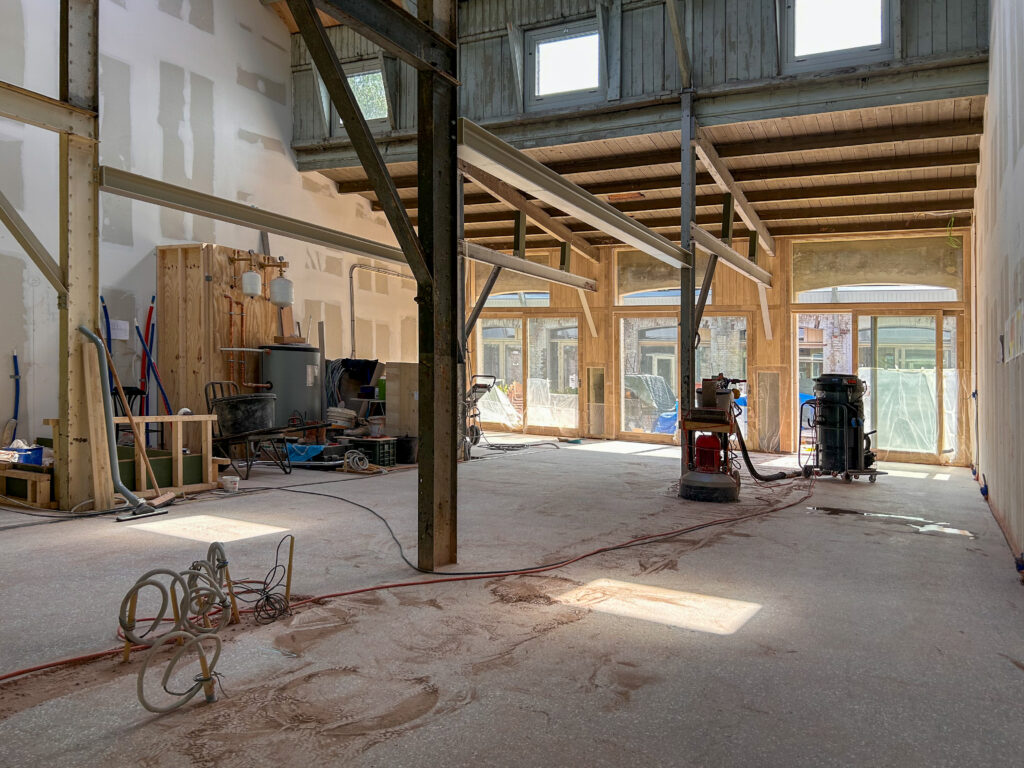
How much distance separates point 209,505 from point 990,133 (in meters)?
8.23

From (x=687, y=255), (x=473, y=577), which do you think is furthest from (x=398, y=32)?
(x=687, y=255)

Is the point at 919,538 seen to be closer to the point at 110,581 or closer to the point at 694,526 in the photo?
the point at 694,526

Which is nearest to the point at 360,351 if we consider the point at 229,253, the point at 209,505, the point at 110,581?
the point at 229,253

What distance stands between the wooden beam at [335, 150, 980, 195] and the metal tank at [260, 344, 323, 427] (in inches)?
101

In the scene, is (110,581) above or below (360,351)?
below

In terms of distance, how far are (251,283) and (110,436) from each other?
3924 mm

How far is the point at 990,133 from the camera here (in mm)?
6883

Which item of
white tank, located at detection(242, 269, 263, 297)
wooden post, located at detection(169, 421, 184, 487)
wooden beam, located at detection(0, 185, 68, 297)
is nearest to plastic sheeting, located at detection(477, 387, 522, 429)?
white tank, located at detection(242, 269, 263, 297)

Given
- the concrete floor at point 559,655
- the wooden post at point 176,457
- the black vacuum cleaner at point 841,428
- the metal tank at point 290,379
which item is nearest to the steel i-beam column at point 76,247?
the concrete floor at point 559,655

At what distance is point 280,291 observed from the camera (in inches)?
393

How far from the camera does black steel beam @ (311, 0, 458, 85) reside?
3.70 metres

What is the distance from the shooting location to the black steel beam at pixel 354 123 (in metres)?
3.57

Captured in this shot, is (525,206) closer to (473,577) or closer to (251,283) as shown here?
(251,283)

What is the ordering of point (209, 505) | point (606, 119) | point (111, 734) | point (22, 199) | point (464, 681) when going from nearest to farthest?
point (111, 734)
point (464, 681)
point (209, 505)
point (22, 199)
point (606, 119)
